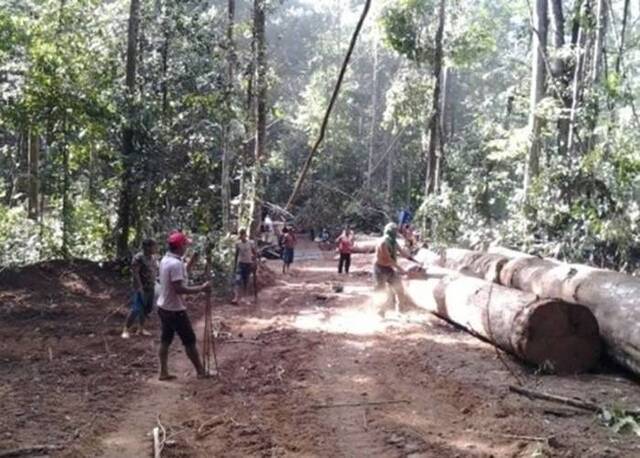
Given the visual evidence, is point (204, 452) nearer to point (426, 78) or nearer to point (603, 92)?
point (603, 92)

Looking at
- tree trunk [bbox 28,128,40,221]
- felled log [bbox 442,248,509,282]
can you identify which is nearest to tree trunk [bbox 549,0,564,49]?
felled log [bbox 442,248,509,282]

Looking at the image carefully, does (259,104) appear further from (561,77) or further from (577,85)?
(561,77)

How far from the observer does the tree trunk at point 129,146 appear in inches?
626

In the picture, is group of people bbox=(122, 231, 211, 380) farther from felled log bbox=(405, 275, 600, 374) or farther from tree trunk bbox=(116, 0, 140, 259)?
tree trunk bbox=(116, 0, 140, 259)

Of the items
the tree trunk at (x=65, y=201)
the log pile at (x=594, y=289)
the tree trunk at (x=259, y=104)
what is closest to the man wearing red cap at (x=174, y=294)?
the log pile at (x=594, y=289)

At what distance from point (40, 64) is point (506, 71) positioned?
1701 inches

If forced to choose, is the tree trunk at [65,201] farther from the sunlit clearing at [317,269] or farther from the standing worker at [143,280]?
the sunlit clearing at [317,269]

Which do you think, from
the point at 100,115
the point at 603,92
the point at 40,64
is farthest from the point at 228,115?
the point at 603,92

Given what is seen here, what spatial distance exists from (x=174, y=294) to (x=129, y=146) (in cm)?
912

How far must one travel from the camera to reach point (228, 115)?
17.3 meters

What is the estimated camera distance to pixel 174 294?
7953mm

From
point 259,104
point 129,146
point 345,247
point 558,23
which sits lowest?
point 345,247

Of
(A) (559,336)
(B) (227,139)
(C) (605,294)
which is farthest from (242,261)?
(C) (605,294)

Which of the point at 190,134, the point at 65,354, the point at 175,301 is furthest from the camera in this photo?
the point at 190,134
